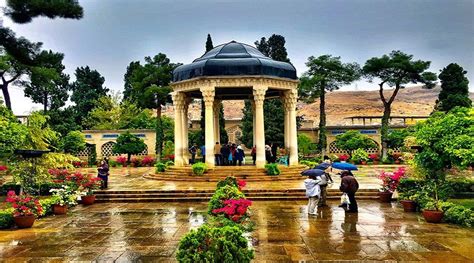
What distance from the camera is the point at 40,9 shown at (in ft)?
37.7

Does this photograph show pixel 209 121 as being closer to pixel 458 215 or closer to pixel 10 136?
pixel 10 136

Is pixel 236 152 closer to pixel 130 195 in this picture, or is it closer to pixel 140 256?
pixel 130 195

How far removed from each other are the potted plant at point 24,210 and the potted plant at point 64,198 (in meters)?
1.64

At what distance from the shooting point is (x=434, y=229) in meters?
9.69

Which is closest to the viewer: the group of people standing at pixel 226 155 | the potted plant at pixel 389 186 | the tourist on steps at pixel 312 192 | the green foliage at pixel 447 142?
the green foliage at pixel 447 142

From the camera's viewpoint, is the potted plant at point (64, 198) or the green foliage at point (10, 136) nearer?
the potted plant at point (64, 198)

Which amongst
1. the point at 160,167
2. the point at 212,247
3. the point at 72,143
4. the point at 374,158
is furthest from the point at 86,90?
the point at 212,247

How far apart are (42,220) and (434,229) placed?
10189 mm

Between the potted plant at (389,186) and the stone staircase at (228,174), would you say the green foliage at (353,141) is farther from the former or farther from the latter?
the potted plant at (389,186)

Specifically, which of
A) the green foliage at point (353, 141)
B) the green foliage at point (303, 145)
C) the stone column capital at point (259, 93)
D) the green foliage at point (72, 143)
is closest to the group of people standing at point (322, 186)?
the stone column capital at point (259, 93)

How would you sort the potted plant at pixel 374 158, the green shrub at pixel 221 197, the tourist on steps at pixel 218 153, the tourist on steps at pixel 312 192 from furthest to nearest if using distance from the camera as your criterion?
the potted plant at pixel 374 158
the tourist on steps at pixel 218 153
the tourist on steps at pixel 312 192
the green shrub at pixel 221 197

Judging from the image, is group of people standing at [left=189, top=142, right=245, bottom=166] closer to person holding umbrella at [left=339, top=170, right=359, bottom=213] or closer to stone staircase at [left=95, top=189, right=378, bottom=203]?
stone staircase at [left=95, top=189, right=378, bottom=203]

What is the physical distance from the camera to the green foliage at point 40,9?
11320 millimetres

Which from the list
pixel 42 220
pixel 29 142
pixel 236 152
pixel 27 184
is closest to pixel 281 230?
pixel 42 220
